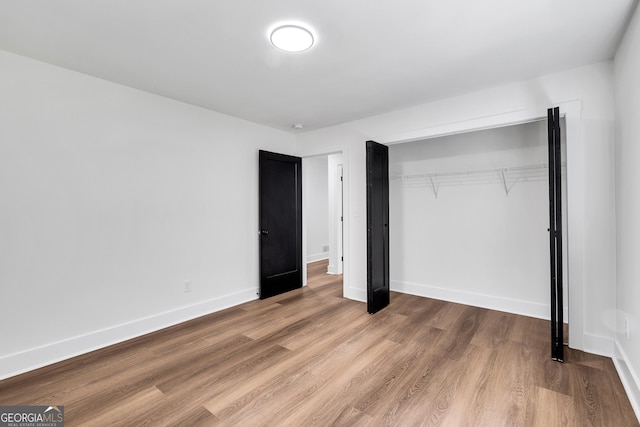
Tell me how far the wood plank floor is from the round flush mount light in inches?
97.2

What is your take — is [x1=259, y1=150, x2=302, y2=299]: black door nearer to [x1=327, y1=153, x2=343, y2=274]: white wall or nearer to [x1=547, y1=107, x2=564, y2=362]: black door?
[x1=327, y1=153, x2=343, y2=274]: white wall

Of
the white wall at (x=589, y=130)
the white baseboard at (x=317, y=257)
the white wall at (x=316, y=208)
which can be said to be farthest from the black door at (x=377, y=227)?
the white baseboard at (x=317, y=257)

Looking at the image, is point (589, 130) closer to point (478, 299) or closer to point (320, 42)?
point (478, 299)

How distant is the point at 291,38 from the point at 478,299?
3.64 meters

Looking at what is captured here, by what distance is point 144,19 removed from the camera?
1880 millimetres

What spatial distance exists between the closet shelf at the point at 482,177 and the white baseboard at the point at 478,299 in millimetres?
1307

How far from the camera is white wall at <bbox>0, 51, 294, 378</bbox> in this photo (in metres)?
2.33

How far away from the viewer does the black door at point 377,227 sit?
11.6ft

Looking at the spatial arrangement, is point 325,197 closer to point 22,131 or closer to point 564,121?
point 564,121

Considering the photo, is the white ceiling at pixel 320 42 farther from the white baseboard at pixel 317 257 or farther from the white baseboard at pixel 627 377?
the white baseboard at pixel 317 257

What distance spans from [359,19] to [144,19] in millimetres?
1378

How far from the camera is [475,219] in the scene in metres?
3.80

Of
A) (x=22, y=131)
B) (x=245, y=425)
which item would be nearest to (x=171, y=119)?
(x=22, y=131)

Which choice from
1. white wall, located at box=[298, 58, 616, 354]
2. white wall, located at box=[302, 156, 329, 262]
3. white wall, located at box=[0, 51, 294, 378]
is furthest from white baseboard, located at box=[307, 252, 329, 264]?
white wall, located at box=[298, 58, 616, 354]
